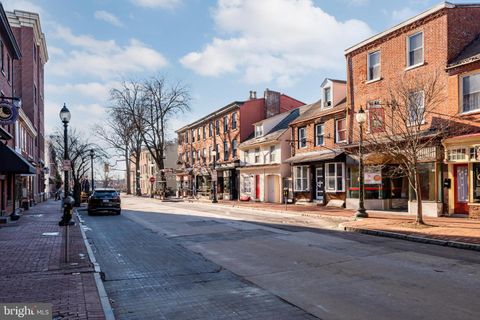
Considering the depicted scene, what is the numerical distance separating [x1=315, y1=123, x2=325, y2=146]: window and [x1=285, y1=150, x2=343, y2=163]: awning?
0.73 meters

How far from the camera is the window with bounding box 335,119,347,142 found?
1042 inches

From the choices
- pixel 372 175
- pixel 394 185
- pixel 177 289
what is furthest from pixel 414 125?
pixel 177 289

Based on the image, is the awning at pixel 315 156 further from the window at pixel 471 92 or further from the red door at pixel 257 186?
the window at pixel 471 92

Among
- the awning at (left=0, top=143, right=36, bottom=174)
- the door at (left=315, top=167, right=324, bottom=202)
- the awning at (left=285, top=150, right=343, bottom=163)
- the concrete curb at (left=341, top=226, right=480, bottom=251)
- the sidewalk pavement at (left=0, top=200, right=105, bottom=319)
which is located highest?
the awning at (left=285, top=150, right=343, bottom=163)

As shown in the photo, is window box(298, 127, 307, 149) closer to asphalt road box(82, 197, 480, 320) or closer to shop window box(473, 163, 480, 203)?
shop window box(473, 163, 480, 203)

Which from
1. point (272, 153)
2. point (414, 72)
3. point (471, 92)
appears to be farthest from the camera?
point (272, 153)

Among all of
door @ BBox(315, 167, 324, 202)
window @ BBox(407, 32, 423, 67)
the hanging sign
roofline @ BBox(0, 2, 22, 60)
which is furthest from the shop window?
roofline @ BBox(0, 2, 22, 60)

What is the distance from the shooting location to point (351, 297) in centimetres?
660

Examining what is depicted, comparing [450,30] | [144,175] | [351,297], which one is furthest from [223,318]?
[144,175]

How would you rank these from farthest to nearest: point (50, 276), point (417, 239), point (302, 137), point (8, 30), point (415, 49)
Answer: point (302, 137) < point (415, 49) < point (8, 30) < point (417, 239) < point (50, 276)

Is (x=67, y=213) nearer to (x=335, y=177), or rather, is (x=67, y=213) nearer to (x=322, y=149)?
(x=335, y=177)

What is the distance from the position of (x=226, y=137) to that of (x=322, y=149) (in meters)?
17.5

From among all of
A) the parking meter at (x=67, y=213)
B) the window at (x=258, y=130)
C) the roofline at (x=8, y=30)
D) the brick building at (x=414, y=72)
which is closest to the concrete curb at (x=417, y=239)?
the brick building at (x=414, y=72)

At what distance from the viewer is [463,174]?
59.8 ft
